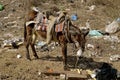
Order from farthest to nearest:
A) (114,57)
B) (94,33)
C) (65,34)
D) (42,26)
→ (94,33) → (114,57) → (42,26) → (65,34)

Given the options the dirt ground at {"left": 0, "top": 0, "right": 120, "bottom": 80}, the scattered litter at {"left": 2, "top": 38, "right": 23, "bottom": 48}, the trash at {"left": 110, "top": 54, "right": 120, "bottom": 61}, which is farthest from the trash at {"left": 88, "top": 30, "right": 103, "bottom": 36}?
the scattered litter at {"left": 2, "top": 38, "right": 23, "bottom": 48}

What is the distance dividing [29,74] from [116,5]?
6583 mm

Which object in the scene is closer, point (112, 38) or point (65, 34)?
point (65, 34)

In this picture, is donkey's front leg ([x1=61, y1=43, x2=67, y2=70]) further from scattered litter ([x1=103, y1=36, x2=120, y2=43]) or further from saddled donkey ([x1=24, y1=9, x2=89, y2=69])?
scattered litter ([x1=103, y1=36, x2=120, y2=43])

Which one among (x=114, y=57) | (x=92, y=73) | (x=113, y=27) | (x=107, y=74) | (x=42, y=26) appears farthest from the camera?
(x=113, y=27)

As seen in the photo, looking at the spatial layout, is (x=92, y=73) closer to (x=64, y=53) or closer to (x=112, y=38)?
(x=64, y=53)

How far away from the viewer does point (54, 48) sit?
32.9 feet

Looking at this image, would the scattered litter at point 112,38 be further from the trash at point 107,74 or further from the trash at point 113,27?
the trash at point 107,74

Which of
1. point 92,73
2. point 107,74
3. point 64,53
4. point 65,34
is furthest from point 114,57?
point 65,34

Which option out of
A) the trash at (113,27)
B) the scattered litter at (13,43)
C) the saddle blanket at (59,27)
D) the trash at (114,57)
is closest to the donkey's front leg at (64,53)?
the saddle blanket at (59,27)

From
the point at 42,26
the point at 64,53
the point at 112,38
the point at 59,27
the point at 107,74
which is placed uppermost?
the point at 59,27

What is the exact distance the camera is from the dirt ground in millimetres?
8588

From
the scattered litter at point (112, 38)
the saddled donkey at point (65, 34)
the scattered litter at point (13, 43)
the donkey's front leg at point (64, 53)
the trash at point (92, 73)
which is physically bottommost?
the scattered litter at point (112, 38)

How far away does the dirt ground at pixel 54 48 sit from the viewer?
28.2ft
